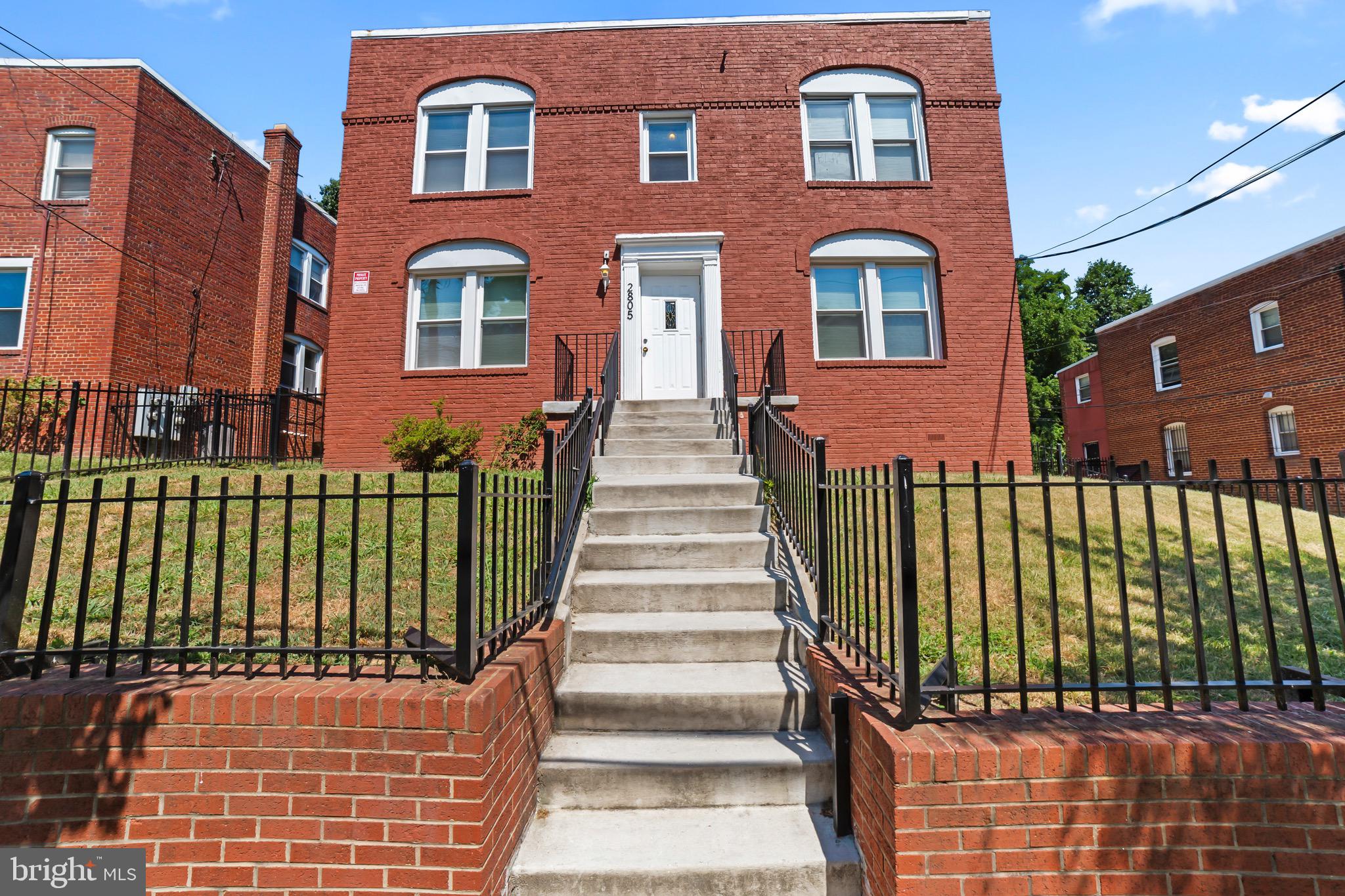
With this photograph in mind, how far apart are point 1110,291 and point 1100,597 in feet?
166

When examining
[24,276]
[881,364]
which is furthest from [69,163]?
[881,364]

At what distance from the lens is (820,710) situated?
3.48m

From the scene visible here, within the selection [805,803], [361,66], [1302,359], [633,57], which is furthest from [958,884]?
[1302,359]

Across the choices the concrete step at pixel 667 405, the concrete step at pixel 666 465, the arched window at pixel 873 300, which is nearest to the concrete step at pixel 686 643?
the concrete step at pixel 666 465

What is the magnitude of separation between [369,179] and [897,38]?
9.77 meters

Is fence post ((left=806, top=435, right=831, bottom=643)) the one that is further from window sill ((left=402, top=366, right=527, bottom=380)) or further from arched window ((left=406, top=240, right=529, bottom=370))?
arched window ((left=406, top=240, right=529, bottom=370))

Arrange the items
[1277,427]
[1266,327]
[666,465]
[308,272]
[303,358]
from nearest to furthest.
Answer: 1. [666,465]
2. [303,358]
3. [308,272]
4. [1277,427]
5. [1266,327]

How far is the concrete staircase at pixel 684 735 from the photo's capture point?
109 inches

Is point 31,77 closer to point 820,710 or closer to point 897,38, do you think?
point 897,38

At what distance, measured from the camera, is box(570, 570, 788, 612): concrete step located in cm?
452

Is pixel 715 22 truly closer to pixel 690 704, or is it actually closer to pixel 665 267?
pixel 665 267

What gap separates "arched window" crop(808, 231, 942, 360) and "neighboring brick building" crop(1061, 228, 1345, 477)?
302 inches

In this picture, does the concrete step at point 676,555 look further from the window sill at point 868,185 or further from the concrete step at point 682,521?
the window sill at point 868,185

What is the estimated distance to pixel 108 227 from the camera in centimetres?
1308
